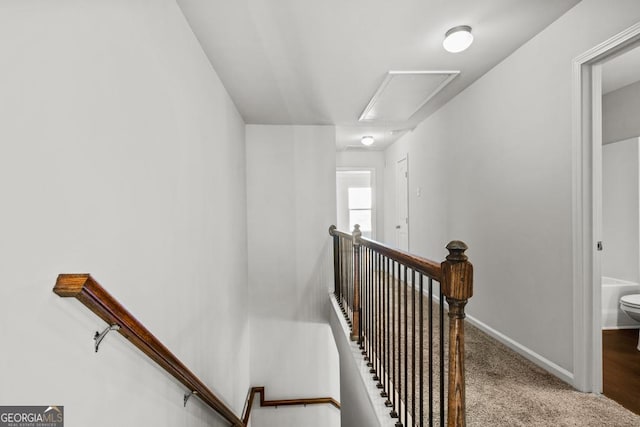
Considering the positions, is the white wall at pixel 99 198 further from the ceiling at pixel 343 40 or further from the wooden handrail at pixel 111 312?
the ceiling at pixel 343 40

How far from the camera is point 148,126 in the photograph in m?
1.57

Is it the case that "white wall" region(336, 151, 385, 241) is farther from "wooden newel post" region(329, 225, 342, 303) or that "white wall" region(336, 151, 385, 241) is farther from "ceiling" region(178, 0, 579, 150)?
"ceiling" region(178, 0, 579, 150)

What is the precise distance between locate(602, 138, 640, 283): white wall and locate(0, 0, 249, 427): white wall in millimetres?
4342

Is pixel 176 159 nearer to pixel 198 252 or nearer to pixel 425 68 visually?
pixel 198 252

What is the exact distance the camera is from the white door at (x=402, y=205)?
553cm

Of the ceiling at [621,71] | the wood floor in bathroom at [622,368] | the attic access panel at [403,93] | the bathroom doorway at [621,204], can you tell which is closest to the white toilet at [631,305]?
the bathroom doorway at [621,204]

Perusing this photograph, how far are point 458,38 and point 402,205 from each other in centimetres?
366

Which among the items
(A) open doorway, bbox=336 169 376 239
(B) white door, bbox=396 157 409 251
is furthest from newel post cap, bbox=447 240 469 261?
(A) open doorway, bbox=336 169 376 239

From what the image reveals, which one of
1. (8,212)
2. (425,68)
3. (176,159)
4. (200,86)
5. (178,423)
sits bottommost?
(178,423)

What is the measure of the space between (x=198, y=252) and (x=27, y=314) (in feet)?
5.06

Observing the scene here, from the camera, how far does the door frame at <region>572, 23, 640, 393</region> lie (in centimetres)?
205

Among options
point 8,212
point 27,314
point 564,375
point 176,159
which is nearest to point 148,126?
point 176,159

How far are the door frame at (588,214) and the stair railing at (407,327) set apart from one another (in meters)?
0.84

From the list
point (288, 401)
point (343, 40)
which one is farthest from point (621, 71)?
point (288, 401)
